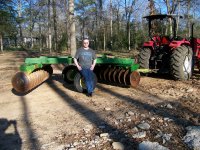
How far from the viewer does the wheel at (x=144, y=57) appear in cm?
995

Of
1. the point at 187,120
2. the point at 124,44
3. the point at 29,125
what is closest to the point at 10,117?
the point at 29,125

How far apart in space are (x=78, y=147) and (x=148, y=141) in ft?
3.36

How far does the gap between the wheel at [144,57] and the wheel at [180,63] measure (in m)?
1.05

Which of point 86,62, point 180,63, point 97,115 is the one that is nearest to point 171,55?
point 180,63

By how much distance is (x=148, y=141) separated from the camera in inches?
180

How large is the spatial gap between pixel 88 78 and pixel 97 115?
180cm

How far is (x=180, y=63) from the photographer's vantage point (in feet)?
29.4

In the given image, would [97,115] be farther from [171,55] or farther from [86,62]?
[171,55]

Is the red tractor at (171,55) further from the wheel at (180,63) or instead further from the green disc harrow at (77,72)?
the green disc harrow at (77,72)

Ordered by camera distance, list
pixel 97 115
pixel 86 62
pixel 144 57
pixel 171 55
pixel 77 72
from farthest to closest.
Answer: pixel 144 57
pixel 171 55
pixel 77 72
pixel 86 62
pixel 97 115

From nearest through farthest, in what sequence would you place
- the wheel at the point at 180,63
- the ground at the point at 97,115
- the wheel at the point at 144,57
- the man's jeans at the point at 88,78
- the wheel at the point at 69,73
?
the ground at the point at 97,115
the man's jeans at the point at 88,78
the wheel at the point at 180,63
the wheel at the point at 69,73
the wheel at the point at 144,57

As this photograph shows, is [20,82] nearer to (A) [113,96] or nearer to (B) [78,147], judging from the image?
(A) [113,96]

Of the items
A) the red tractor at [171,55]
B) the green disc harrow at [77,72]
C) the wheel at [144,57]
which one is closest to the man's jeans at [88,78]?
the green disc harrow at [77,72]

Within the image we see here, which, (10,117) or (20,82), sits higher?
(20,82)
